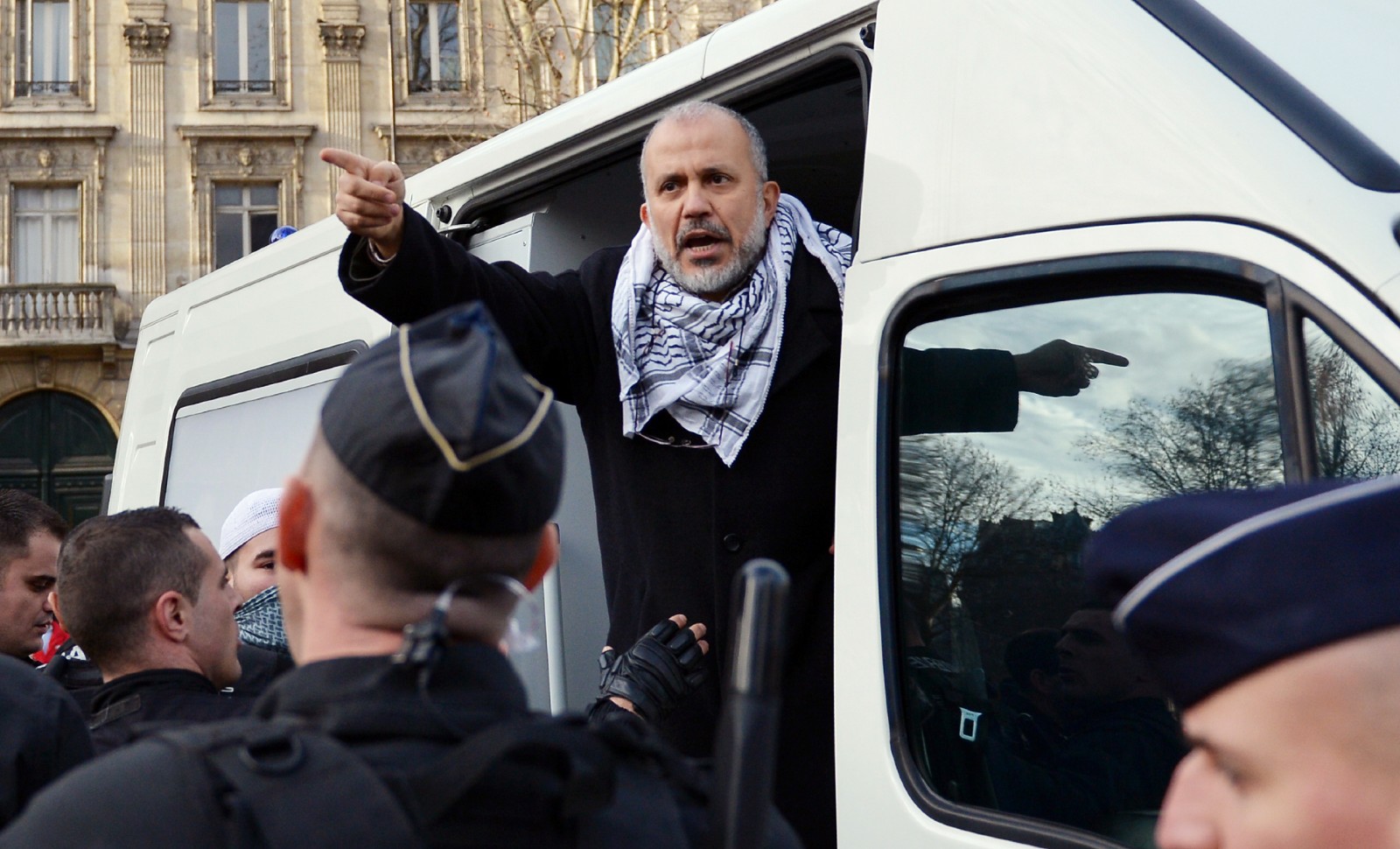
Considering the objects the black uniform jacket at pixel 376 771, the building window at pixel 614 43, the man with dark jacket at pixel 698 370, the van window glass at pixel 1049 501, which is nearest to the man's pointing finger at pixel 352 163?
the man with dark jacket at pixel 698 370

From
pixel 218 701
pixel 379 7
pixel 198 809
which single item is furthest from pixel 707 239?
pixel 379 7

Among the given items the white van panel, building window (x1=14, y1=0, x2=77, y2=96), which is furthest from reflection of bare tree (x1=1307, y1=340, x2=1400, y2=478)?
building window (x1=14, y1=0, x2=77, y2=96)

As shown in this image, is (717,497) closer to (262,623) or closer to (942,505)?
(942,505)

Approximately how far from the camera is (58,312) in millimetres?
24906

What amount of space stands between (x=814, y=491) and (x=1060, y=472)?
0.69 m

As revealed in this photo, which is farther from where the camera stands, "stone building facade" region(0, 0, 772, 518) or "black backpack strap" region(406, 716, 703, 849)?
"stone building facade" region(0, 0, 772, 518)

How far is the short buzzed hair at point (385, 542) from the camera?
4.19ft

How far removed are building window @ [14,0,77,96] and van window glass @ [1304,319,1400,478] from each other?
26.3 meters

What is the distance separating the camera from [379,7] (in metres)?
25.6

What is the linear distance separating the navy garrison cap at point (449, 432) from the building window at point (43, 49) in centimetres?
2646

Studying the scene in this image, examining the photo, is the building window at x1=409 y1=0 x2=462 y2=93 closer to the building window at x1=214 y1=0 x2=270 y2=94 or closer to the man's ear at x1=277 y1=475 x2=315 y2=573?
the building window at x1=214 y1=0 x2=270 y2=94

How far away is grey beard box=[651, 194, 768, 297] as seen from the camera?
2.98 metres

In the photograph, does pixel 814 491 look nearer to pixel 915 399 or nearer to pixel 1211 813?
pixel 915 399

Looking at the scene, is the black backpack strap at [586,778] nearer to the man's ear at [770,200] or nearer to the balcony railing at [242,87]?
the man's ear at [770,200]
